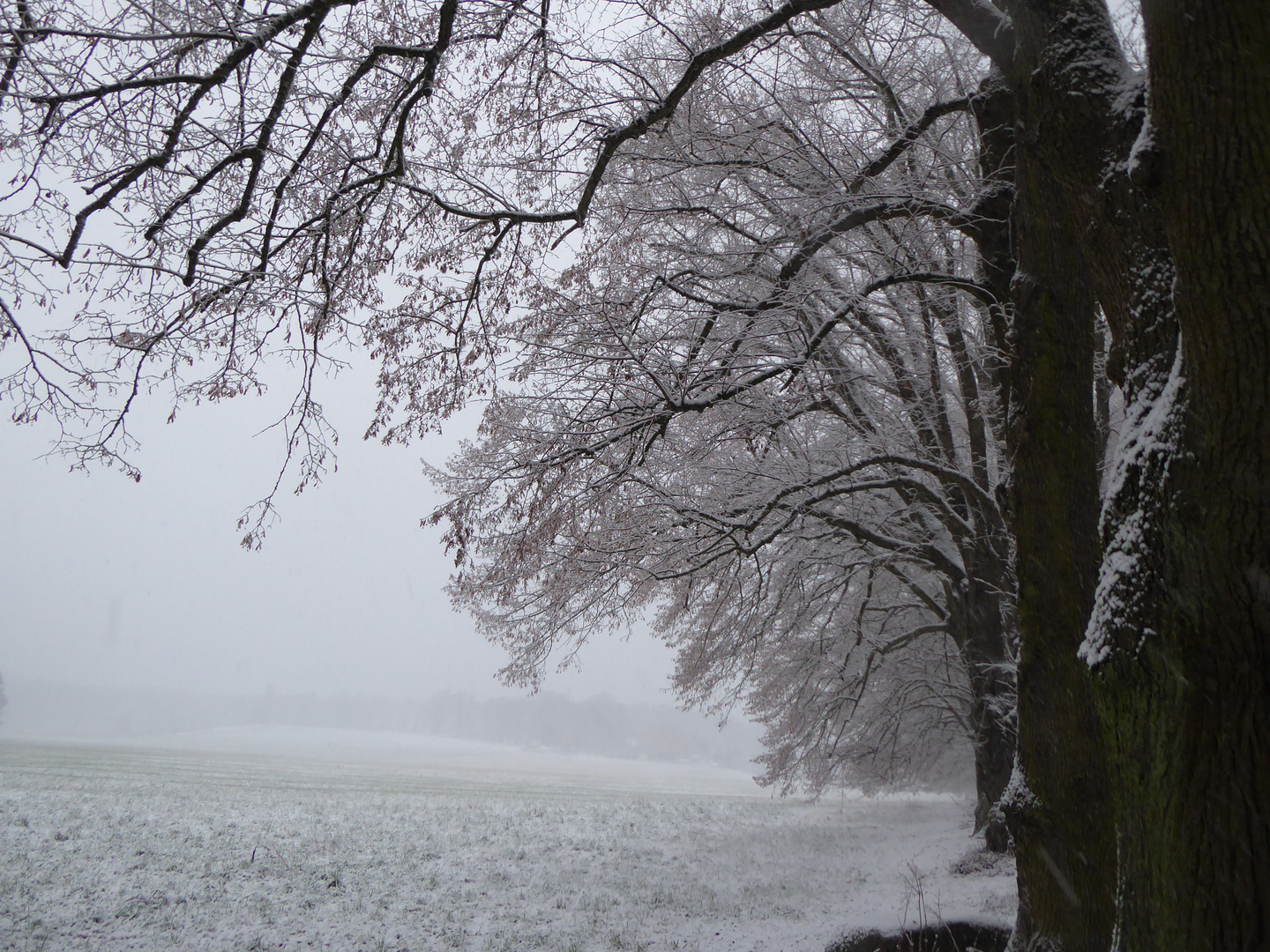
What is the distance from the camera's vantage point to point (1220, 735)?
2533 mm

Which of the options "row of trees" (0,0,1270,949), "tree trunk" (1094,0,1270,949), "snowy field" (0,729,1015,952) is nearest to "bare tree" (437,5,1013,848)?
"row of trees" (0,0,1270,949)

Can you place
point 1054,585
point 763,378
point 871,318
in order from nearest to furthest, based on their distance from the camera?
point 1054,585, point 763,378, point 871,318

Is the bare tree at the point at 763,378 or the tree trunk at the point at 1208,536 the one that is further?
the bare tree at the point at 763,378

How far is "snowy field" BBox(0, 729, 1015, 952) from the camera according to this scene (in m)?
7.36

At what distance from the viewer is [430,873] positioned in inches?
407

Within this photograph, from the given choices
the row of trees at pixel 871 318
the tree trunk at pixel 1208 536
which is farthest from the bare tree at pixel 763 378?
the tree trunk at pixel 1208 536

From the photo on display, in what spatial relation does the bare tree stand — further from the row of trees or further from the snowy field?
the snowy field

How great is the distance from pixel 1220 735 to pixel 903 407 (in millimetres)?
7668

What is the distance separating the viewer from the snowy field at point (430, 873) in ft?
24.1

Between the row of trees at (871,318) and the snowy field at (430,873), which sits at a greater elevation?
the row of trees at (871,318)

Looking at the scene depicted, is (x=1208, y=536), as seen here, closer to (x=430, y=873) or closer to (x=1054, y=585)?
(x=1054, y=585)

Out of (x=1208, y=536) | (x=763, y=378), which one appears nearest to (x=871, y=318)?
Answer: (x=763, y=378)

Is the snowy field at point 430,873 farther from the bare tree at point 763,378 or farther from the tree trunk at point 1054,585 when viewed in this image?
the bare tree at point 763,378

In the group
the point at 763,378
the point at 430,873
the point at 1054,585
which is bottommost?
the point at 430,873
